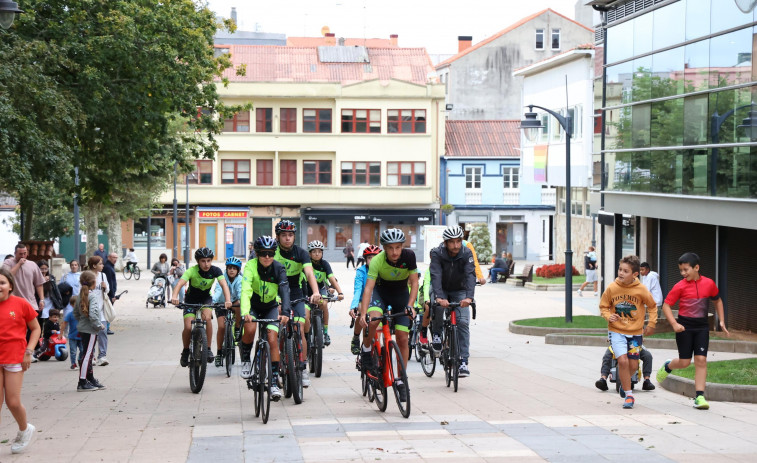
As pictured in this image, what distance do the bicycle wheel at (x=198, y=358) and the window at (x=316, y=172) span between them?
2284 inches

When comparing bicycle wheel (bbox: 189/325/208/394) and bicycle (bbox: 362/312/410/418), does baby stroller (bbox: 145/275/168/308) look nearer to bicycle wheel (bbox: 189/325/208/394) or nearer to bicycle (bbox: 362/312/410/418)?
bicycle wheel (bbox: 189/325/208/394)

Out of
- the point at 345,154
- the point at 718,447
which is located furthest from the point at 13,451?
the point at 345,154

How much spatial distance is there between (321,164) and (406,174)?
5.36 meters

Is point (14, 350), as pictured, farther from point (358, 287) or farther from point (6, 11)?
point (6, 11)

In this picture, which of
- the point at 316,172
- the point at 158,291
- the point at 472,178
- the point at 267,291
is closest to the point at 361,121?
the point at 316,172

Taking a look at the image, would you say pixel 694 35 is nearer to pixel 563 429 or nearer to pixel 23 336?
pixel 563 429

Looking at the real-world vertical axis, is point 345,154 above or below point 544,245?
above

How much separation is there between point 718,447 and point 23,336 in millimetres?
5778

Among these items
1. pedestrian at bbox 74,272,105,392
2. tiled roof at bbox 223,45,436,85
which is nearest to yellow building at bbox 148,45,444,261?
tiled roof at bbox 223,45,436,85

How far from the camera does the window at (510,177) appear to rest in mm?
72812

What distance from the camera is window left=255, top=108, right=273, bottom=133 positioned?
232ft

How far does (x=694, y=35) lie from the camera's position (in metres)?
21.4

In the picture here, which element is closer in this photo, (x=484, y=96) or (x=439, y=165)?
(x=439, y=165)

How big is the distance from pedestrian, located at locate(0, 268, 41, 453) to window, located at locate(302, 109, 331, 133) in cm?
6213
